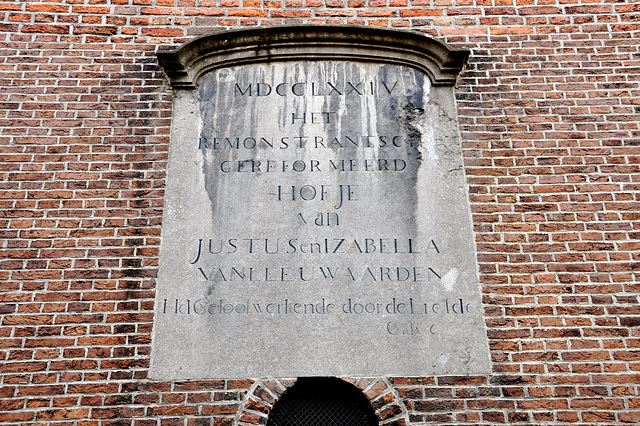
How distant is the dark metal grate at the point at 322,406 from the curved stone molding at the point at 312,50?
8.69ft

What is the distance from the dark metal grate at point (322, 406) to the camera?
4387 millimetres

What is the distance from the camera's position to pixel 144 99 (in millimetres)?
5312

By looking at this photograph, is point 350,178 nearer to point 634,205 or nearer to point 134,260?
point 134,260

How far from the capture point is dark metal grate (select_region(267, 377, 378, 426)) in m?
4.39

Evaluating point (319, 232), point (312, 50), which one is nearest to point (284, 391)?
point (319, 232)

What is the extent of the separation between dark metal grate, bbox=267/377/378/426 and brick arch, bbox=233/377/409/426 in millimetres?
62

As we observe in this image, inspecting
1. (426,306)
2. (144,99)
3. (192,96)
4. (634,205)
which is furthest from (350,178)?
(634,205)

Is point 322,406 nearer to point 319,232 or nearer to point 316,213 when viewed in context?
point 319,232

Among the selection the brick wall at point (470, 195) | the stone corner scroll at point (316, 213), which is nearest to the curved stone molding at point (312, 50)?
the stone corner scroll at point (316, 213)

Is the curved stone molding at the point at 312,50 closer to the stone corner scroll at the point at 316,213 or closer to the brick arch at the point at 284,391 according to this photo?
the stone corner scroll at the point at 316,213

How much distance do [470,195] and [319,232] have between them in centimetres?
122

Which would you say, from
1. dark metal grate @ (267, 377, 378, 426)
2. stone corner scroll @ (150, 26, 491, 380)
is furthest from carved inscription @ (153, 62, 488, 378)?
dark metal grate @ (267, 377, 378, 426)

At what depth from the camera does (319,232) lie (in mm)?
4832

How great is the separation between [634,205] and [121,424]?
408cm
